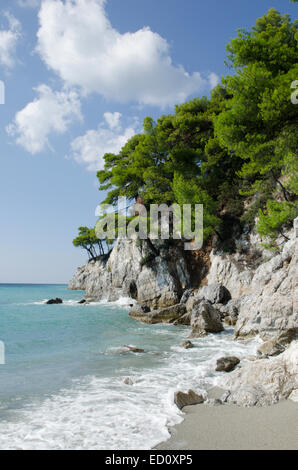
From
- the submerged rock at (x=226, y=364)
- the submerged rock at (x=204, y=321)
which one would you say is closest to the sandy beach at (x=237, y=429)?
the submerged rock at (x=226, y=364)

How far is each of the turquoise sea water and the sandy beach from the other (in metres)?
0.30

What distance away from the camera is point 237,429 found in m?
4.41

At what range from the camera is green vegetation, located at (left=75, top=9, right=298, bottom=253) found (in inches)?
661

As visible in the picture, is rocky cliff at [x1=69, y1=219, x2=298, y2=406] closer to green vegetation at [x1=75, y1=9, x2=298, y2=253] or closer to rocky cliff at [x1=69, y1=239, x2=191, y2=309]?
rocky cliff at [x1=69, y1=239, x2=191, y2=309]

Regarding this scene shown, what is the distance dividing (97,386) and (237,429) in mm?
3676

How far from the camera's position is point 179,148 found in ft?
88.1

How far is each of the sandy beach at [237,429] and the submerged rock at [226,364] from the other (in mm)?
2579

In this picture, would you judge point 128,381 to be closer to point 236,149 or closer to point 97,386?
point 97,386

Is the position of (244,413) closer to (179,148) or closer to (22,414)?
(22,414)

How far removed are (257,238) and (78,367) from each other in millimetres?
16656

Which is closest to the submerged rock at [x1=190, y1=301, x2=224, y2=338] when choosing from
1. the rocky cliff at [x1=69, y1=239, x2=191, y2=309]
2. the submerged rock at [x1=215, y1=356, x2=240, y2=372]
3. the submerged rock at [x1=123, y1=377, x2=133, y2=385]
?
the submerged rock at [x1=215, y1=356, x2=240, y2=372]

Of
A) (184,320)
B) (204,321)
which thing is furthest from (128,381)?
(184,320)

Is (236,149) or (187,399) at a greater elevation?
(236,149)

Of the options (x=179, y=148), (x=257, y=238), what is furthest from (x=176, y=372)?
(x=179, y=148)
